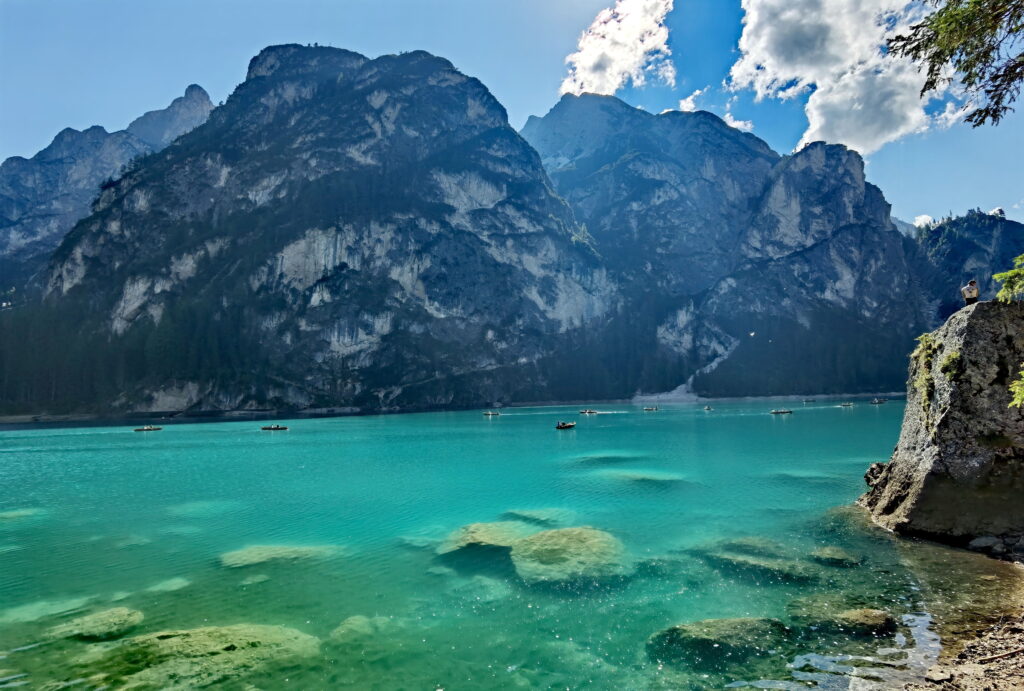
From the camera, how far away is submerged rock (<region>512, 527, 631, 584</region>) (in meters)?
18.9

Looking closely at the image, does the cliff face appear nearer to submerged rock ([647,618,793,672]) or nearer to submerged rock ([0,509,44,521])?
submerged rock ([647,618,793,672])

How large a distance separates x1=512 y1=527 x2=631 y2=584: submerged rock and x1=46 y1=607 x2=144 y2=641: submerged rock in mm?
12352

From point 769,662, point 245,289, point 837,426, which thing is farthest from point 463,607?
point 245,289

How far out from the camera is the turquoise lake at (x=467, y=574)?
1233 centimetres

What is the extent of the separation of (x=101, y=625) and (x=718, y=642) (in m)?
17.5

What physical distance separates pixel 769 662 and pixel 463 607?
8.71 metres

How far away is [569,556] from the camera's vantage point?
21.0 m

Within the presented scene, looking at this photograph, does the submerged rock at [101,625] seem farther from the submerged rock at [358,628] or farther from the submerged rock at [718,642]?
the submerged rock at [718,642]

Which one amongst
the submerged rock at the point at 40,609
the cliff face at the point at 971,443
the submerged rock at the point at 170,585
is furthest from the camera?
the cliff face at the point at 971,443

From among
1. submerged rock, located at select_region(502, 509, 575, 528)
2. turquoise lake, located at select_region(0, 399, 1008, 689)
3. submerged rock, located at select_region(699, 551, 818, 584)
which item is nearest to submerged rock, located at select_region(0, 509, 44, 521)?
turquoise lake, located at select_region(0, 399, 1008, 689)

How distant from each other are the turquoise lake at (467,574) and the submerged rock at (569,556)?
29.8 inches

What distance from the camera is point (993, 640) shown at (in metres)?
12.2

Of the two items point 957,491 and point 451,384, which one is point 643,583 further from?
point 451,384

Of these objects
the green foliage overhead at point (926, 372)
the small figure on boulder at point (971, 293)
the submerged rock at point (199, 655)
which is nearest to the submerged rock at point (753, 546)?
the green foliage overhead at point (926, 372)
